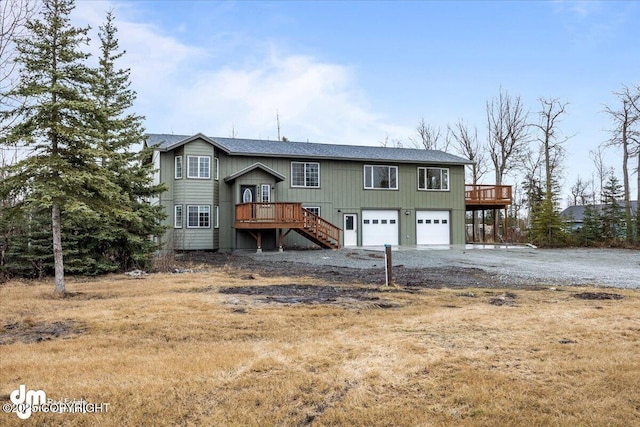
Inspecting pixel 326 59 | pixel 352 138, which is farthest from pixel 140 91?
pixel 352 138

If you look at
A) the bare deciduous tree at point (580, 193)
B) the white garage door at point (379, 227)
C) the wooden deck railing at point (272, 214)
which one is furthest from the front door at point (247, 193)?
the bare deciduous tree at point (580, 193)

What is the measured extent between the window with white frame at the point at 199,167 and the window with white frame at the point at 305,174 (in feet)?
14.7

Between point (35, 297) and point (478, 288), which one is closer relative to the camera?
point (35, 297)

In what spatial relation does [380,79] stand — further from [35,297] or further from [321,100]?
[35,297]

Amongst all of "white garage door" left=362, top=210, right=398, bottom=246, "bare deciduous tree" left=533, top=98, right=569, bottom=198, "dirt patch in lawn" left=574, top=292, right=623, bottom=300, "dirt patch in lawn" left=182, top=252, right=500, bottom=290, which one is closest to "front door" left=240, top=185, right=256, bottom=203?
"white garage door" left=362, top=210, right=398, bottom=246

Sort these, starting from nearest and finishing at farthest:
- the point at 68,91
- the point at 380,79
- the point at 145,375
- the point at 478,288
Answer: the point at 145,375
the point at 68,91
the point at 478,288
the point at 380,79

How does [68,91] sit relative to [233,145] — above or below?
below

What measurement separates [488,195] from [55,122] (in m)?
24.1

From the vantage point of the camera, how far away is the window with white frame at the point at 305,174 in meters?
24.0

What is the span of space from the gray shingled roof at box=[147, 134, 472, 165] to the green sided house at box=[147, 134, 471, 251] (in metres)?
0.06

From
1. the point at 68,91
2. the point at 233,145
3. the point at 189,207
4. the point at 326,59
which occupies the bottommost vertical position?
the point at 189,207

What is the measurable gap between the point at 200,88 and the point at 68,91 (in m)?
14.1

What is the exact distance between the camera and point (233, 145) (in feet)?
78.9

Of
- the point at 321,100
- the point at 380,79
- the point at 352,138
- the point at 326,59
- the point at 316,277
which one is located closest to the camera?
the point at 316,277
